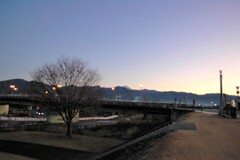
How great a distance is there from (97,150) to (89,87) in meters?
14.7

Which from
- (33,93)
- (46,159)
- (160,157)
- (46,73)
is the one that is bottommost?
(46,159)

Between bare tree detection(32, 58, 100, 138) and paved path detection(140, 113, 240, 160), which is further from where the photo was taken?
bare tree detection(32, 58, 100, 138)

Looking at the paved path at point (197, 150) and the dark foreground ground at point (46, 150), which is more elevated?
the paved path at point (197, 150)

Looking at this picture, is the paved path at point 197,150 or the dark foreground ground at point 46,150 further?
the dark foreground ground at point 46,150

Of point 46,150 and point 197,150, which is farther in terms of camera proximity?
point 46,150

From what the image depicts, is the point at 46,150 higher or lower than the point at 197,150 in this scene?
lower

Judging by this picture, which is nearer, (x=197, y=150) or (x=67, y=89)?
(x=197, y=150)

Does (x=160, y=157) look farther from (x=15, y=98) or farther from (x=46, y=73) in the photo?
(x=15, y=98)

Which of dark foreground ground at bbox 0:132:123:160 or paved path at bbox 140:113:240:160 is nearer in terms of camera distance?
paved path at bbox 140:113:240:160

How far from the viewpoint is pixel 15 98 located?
106 m

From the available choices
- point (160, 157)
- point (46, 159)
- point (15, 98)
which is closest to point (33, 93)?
point (46, 159)

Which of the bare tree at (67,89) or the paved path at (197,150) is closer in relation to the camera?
the paved path at (197,150)

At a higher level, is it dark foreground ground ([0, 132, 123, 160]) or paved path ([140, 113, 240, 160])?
paved path ([140, 113, 240, 160])

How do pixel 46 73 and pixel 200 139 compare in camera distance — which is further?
pixel 46 73
